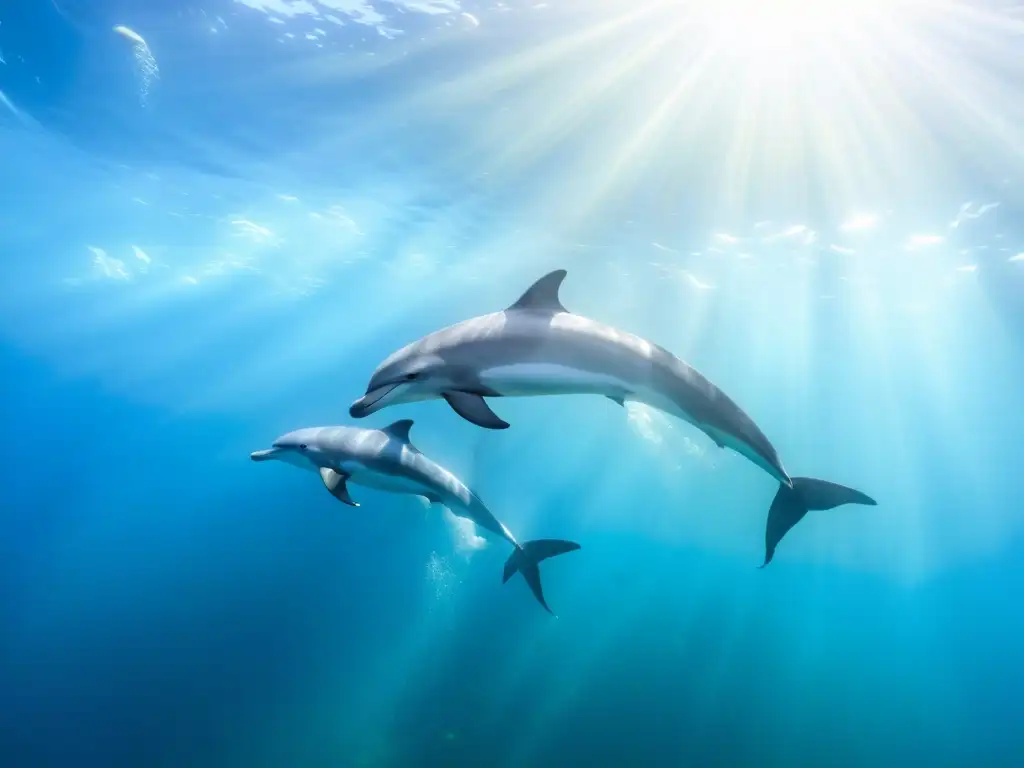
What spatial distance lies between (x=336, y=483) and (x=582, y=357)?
14.6 feet

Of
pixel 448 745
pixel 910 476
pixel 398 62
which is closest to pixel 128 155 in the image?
pixel 398 62

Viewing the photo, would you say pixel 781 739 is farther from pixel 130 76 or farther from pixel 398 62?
pixel 130 76

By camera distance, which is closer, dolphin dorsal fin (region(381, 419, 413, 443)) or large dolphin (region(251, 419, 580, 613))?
large dolphin (region(251, 419, 580, 613))

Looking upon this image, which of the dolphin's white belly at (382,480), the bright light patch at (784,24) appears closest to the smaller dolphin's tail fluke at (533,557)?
the dolphin's white belly at (382,480)

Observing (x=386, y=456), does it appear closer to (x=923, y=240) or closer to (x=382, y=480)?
(x=382, y=480)

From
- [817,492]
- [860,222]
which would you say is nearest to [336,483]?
[817,492]

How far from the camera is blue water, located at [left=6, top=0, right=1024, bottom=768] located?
11.7m

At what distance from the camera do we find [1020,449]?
37.5 meters

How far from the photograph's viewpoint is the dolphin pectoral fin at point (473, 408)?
Result: 320 centimetres

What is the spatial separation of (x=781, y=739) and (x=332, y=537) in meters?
16.8

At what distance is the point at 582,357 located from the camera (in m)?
3.26

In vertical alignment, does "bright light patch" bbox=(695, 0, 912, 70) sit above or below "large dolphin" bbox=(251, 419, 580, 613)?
above

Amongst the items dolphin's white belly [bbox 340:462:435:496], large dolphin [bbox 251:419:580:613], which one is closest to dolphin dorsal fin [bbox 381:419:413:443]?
large dolphin [bbox 251:419:580:613]

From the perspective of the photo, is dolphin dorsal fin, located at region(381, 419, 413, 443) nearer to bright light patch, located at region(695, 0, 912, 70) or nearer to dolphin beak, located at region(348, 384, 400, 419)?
dolphin beak, located at region(348, 384, 400, 419)
